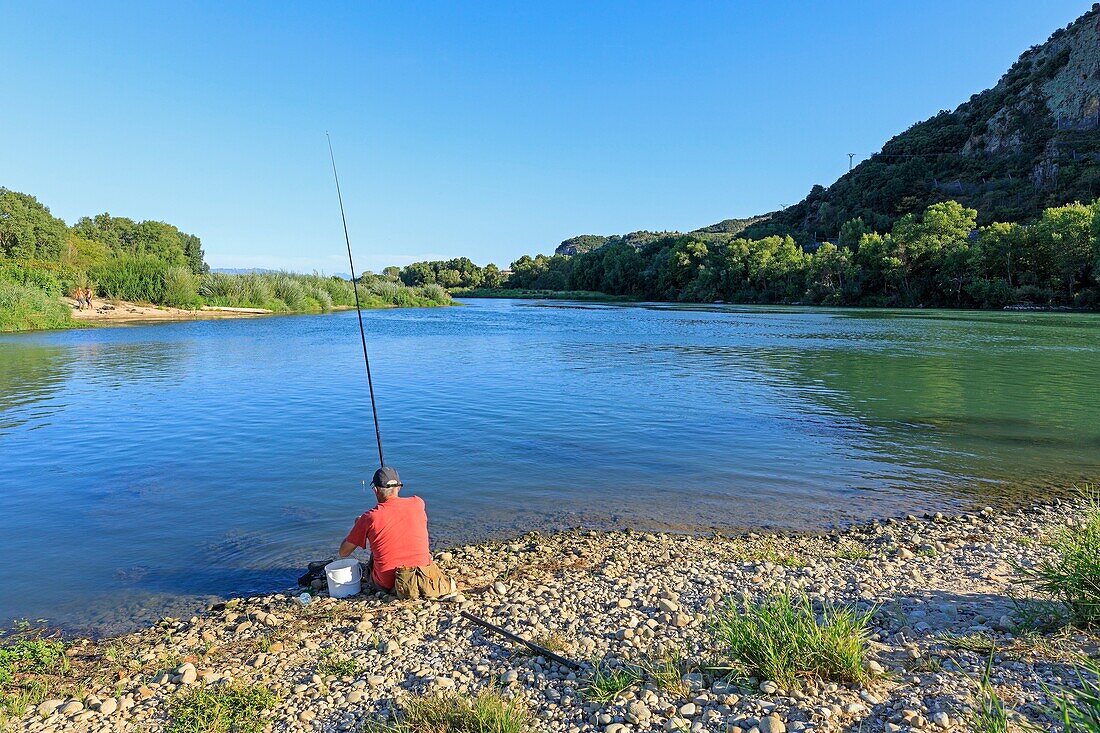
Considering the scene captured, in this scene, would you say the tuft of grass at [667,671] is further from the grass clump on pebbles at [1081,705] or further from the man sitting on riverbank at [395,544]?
the man sitting on riverbank at [395,544]

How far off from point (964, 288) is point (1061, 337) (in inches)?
1860

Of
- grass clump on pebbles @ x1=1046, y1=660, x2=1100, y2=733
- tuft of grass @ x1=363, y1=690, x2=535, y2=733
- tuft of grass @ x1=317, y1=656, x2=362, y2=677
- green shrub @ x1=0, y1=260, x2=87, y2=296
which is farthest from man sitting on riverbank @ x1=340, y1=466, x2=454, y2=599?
green shrub @ x1=0, y1=260, x2=87, y2=296

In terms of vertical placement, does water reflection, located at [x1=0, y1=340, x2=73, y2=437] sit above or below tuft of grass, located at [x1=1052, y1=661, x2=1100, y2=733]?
above

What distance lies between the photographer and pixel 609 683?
479 centimetres

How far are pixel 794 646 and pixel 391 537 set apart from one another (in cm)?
393

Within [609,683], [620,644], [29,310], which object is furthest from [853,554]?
[29,310]

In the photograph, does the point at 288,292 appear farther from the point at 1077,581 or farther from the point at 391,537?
the point at 1077,581

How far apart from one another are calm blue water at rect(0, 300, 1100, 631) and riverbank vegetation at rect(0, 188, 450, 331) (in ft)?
70.1

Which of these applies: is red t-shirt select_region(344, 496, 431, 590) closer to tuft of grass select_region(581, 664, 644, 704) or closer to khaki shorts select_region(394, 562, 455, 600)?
khaki shorts select_region(394, 562, 455, 600)

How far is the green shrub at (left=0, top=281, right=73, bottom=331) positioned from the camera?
44375 mm

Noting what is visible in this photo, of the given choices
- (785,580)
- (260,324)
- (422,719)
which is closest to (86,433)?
(422,719)

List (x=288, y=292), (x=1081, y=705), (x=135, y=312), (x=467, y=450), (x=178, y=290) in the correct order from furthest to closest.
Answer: (x=288, y=292), (x=178, y=290), (x=135, y=312), (x=467, y=450), (x=1081, y=705)

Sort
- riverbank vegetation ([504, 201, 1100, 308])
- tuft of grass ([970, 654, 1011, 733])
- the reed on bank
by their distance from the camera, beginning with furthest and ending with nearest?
riverbank vegetation ([504, 201, 1100, 308]), the reed on bank, tuft of grass ([970, 654, 1011, 733])

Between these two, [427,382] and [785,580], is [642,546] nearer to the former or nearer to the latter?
[785,580]
